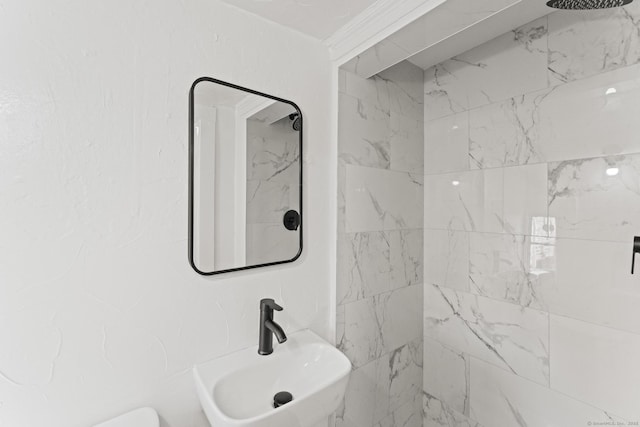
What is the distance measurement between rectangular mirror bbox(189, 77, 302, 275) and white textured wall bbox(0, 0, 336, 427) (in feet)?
0.17

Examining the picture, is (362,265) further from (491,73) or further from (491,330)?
(491,73)

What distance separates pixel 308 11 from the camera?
1.21 meters

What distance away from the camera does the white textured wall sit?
0.82m

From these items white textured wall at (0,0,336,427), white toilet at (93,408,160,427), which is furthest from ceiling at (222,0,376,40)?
white toilet at (93,408,160,427)

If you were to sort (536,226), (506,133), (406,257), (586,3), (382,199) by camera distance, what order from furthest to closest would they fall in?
1. (406,257)
2. (382,199)
3. (506,133)
4. (536,226)
5. (586,3)

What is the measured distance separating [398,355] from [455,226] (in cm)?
78

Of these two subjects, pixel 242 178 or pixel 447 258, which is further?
pixel 447 258

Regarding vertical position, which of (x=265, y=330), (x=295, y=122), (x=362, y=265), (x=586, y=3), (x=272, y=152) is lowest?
(x=265, y=330)

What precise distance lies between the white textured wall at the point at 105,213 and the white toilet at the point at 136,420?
0.04 meters

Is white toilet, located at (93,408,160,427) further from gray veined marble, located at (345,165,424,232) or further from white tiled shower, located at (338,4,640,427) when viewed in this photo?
gray veined marble, located at (345,165,424,232)

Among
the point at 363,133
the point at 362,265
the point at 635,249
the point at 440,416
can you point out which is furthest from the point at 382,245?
the point at 440,416

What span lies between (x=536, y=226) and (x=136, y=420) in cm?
169

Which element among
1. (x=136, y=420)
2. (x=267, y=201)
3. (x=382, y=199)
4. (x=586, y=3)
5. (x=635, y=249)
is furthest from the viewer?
(x=382, y=199)

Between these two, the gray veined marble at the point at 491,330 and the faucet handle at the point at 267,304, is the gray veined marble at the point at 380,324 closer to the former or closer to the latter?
the gray veined marble at the point at 491,330
